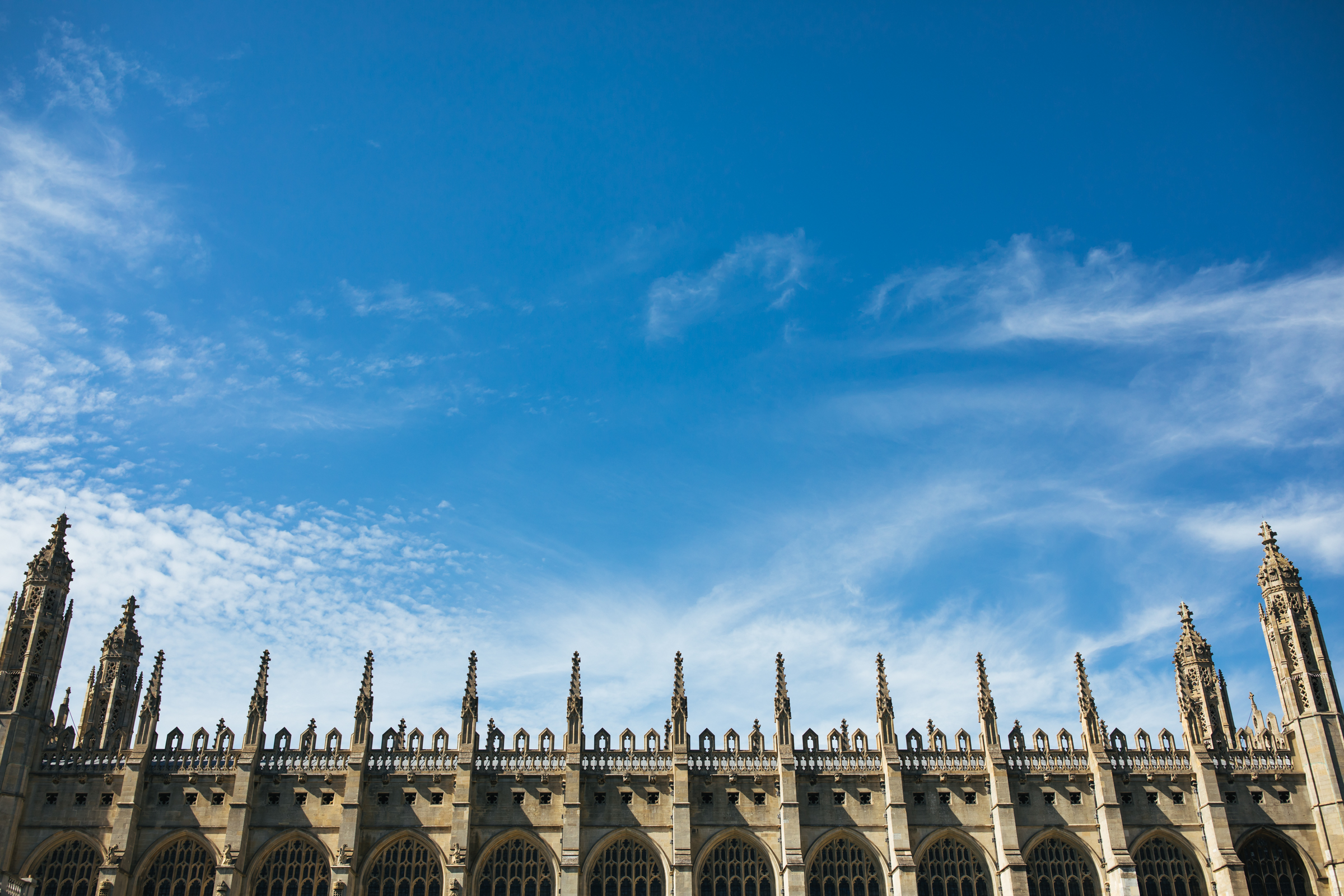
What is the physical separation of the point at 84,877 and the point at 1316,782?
2291 inches

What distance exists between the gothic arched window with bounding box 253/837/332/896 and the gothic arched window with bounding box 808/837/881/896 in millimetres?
22401

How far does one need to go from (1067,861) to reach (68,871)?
46379 mm

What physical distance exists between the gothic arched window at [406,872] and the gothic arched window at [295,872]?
6.98 ft

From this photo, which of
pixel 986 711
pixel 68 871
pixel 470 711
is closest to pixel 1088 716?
pixel 986 711

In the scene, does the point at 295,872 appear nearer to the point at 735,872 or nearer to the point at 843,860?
the point at 735,872

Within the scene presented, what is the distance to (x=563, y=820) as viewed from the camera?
49.8 metres

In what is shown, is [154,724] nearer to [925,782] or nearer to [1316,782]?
[925,782]

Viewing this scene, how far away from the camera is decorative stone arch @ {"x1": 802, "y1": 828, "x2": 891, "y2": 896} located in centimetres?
4981

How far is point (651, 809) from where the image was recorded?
2004 inches

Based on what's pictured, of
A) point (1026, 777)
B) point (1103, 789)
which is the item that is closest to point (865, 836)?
point (1026, 777)

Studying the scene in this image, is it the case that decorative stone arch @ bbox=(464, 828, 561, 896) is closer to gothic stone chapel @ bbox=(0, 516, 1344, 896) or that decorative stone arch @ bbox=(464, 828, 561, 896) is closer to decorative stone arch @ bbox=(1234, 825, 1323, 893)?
gothic stone chapel @ bbox=(0, 516, 1344, 896)

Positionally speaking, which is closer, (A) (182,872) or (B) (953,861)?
(A) (182,872)

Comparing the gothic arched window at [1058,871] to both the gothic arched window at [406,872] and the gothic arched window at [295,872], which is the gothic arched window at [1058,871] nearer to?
the gothic arched window at [406,872]

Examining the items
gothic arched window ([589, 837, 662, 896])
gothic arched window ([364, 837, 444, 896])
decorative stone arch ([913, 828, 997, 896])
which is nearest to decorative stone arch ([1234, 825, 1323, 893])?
decorative stone arch ([913, 828, 997, 896])
